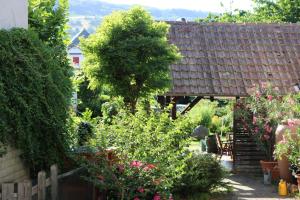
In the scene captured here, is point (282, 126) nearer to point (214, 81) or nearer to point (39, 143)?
point (214, 81)

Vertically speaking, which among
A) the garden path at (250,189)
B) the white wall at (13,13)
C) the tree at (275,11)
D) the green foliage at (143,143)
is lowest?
the garden path at (250,189)

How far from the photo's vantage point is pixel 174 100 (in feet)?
51.6

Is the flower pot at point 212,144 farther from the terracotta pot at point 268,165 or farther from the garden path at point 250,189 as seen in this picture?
the terracotta pot at point 268,165

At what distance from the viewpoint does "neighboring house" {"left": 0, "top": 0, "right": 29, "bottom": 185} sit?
8.46 m

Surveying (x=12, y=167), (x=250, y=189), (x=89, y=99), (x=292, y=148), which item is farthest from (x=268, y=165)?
(x=89, y=99)

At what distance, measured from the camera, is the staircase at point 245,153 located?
15.7 m

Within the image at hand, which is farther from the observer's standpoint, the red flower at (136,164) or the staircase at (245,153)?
the staircase at (245,153)

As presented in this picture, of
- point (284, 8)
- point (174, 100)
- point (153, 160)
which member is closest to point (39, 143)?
point (153, 160)

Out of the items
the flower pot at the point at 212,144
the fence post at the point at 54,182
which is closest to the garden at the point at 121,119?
the fence post at the point at 54,182

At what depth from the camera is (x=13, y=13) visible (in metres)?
9.38

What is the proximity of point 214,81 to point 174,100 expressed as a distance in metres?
1.17

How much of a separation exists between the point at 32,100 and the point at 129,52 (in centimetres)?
490

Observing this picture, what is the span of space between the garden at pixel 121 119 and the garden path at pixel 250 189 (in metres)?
0.26

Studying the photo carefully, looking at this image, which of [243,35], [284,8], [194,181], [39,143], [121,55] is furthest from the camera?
[284,8]
